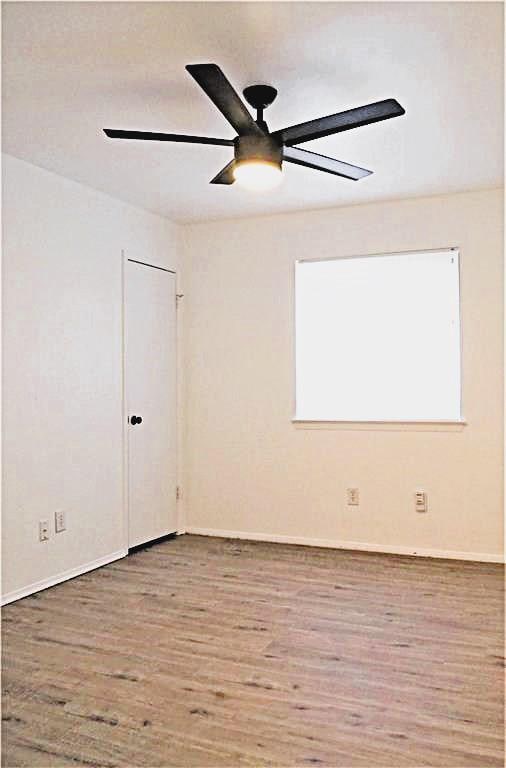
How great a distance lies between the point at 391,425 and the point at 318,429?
0.54 metres

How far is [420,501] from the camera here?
459 cm

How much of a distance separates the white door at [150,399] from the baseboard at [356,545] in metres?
0.38

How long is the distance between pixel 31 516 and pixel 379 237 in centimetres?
296

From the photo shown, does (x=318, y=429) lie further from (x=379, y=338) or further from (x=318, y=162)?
(x=318, y=162)

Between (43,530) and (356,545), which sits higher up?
(43,530)

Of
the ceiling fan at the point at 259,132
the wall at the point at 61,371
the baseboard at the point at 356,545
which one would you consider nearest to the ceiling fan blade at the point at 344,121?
the ceiling fan at the point at 259,132

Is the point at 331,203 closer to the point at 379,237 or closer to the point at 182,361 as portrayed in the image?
the point at 379,237

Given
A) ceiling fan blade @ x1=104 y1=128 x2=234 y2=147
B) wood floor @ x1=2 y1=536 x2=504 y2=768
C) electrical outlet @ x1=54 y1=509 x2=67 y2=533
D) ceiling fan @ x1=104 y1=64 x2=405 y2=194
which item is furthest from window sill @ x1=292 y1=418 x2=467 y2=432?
ceiling fan blade @ x1=104 y1=128 x2=234 y2=147

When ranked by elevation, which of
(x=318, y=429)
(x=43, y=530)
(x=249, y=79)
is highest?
(x=249, y=79)

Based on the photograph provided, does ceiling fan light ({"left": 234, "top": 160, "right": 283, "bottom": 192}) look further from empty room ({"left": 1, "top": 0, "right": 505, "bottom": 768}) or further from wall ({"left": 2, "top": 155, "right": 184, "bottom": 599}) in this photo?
wall ({"left": 2, "top": 155, "right": 184, "bottom": 599})

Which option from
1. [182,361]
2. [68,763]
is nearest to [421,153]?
[182,361]

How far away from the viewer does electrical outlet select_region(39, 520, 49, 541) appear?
388 cm

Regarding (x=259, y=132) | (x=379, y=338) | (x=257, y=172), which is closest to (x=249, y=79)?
(x=259, y=132)

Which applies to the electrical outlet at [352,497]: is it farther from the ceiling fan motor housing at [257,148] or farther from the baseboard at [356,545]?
the ceiling fan motor housing at [257,148]
